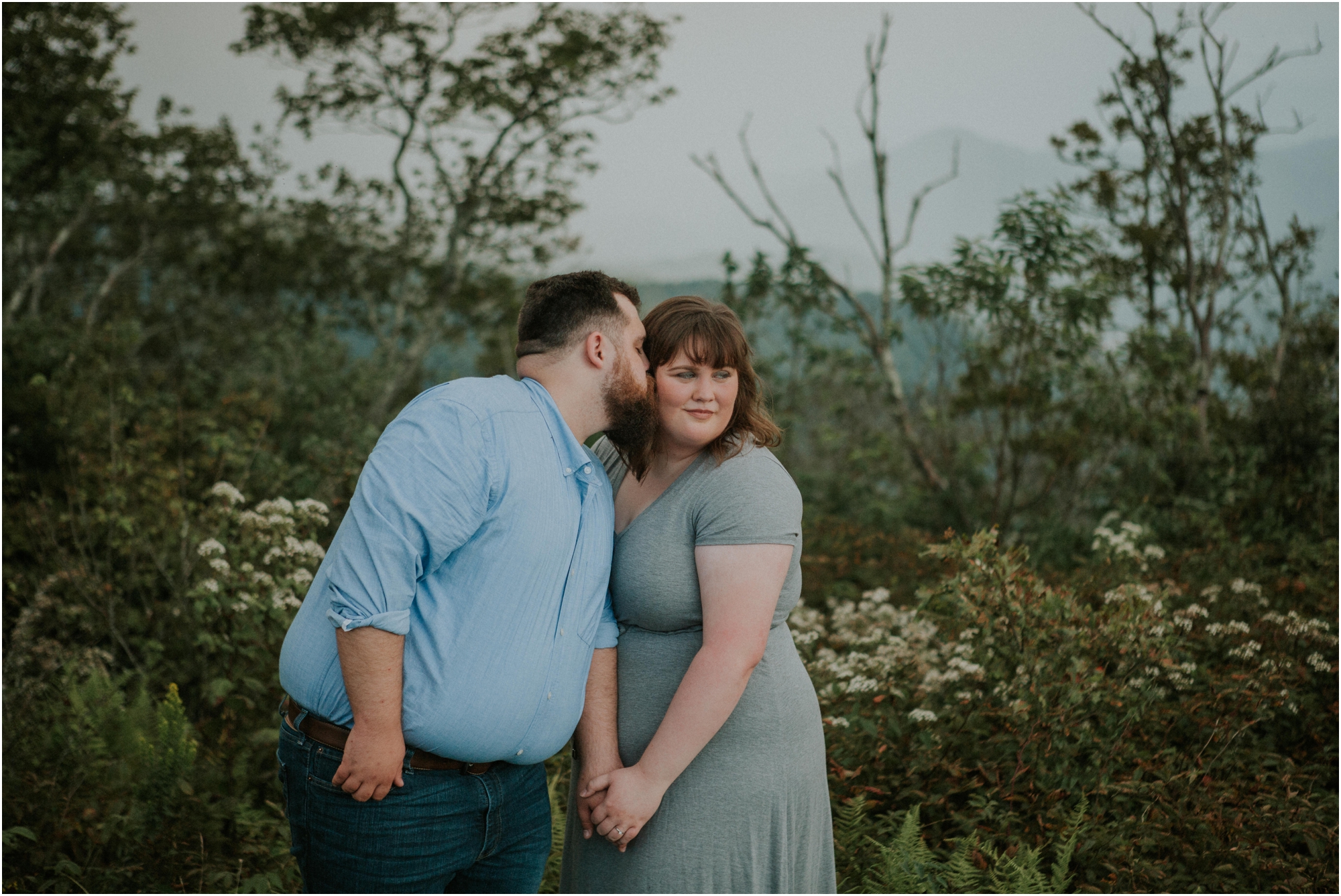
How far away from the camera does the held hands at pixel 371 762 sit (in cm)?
170

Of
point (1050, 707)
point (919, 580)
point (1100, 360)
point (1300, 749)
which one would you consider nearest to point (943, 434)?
point (1100, 360)

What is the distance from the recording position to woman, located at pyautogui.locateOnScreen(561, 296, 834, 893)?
1.89 metres

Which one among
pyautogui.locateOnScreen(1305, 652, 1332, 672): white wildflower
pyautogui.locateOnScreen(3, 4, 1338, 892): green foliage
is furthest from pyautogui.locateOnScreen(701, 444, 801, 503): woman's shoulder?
pyautogui.locateOnScreen(1305, 652, 1332, 672): white wildflower

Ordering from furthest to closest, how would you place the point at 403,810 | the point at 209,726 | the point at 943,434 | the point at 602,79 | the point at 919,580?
1. the point at 602,79
2. the point at 943,434
3. the point at 919,580
4. the point at 209,726
5. the point at 403,810

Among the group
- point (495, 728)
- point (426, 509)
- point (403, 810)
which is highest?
point (426, 509)

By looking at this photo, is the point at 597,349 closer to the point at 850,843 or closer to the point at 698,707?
the point at 698,707

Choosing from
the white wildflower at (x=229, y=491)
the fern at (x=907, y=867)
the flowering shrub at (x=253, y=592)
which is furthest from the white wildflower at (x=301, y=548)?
the fern at (x=907, y=867)

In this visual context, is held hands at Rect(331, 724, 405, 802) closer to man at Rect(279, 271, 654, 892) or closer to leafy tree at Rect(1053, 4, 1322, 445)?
man at Rect(279, 271, 654, 892)

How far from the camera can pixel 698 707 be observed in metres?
1.86

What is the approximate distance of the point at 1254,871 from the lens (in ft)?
10.0

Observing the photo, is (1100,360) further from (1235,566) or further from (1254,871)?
(1254,871)

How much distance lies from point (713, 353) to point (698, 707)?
800 mm

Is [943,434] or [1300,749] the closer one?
[1300,749]

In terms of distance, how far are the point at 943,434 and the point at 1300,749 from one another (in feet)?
17.3
